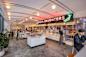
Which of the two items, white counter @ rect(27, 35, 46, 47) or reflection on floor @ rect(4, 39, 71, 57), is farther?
white counter @ rect(27, 35, 46, 47)

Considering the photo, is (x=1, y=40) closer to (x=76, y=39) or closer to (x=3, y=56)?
(x=3, y=56)

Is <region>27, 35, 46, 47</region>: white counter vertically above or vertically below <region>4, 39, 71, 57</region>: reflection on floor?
above

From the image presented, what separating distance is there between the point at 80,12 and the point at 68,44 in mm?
2764

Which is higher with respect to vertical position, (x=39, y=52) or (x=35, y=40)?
(x=35, y=40)

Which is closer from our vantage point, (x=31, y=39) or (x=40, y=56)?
(x=40, y=56)

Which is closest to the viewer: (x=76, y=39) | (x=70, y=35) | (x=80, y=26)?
(x=76, y=39)

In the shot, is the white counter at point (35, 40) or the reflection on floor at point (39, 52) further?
the white counter at point (35, 40)

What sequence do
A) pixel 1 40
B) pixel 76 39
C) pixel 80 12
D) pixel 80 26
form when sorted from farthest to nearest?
1. pixel 80 26
2. pixel 80 12
3. pixel 1 40
4. pixel 76 39

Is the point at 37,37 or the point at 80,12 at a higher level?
the point at 80,12

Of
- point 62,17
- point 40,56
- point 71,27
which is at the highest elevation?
point 62,17

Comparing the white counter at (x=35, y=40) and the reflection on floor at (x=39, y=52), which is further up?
the white counter at (x=35, y=40)

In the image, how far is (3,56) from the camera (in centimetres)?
460

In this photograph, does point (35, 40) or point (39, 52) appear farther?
point (35, 40)

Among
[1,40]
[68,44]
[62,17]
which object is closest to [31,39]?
[1,40]
